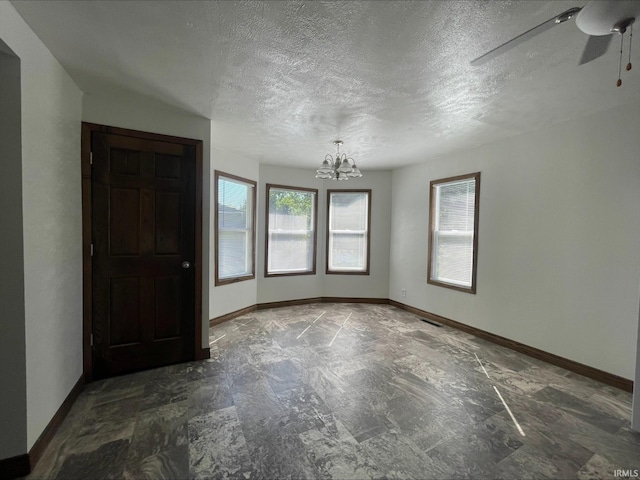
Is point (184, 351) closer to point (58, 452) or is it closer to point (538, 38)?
point (58, 452)

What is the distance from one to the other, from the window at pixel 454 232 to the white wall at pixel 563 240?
0.11 m

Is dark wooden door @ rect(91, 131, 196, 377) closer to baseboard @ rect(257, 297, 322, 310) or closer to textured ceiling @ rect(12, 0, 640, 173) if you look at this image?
textured ceiling @ rect(12, 0, 640, 173)

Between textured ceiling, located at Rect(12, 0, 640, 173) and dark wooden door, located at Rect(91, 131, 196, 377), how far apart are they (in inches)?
22.3

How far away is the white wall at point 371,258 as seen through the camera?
5.00 m

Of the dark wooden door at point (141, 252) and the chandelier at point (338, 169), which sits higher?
the chandelier at point (338, 169)

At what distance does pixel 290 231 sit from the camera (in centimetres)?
500

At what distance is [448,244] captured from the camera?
4164 mm

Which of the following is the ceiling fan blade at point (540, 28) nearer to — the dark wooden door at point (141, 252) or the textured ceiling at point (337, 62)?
the textured ceiling at point (337, 62)

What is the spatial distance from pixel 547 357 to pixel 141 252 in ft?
14.0

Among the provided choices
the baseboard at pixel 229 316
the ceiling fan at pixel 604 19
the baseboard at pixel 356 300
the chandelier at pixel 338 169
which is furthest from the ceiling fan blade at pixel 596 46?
the baseboard at pixel 356 300


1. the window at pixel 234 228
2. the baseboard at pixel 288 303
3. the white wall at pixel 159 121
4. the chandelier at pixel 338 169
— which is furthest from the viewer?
the baseboard at pixel 288 303

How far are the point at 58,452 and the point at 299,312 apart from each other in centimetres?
320

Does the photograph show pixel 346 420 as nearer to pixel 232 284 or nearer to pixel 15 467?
pixel 15 467

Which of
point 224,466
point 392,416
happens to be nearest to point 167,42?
point 224,466
